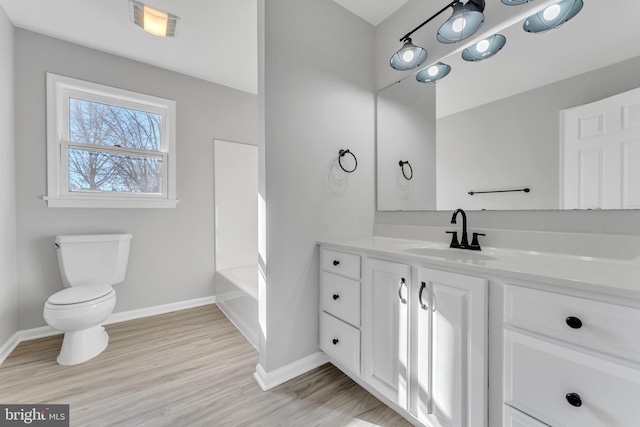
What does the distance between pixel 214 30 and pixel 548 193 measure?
2.56 meters

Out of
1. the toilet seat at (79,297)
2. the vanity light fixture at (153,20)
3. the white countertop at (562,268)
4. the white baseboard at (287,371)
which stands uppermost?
the vanity light fixture at (153,20)

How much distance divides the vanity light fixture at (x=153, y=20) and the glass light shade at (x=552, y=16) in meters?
2.31

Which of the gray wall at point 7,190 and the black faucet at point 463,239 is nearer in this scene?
the black faucet at point 463,239

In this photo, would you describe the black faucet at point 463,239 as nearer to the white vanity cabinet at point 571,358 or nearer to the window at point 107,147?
the white vanity cabinet at point 571,358

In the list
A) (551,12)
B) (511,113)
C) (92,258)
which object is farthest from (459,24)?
(92,258)

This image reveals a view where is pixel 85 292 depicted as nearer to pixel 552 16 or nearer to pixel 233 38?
pixel 233 38

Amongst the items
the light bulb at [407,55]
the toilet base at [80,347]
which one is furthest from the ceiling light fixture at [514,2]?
the toilet base at [80,347]

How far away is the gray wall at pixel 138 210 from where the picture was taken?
80.5 inches

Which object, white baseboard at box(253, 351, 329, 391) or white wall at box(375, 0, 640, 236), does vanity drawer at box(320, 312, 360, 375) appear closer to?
white baseboard at box(253, 351, 329, 391)

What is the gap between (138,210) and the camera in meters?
2.47

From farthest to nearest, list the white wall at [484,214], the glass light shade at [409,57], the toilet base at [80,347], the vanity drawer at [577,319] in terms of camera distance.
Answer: the toilet base at [80,347] < the glass light shade at [409,57] < the white wall at [484,214] < the vanity drawer at [577,319]

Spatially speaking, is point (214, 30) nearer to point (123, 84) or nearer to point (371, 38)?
point (123, 84)

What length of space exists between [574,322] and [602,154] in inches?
33.3

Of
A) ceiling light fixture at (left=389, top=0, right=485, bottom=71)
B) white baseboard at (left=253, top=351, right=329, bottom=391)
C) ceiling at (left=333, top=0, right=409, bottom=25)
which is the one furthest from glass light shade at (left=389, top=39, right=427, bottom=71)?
white baseboard at (left=253, top=351, right=329, bottom=391)
